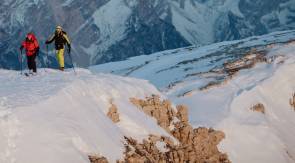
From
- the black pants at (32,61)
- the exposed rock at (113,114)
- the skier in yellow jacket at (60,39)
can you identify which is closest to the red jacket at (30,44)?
the black pants at (32,61)

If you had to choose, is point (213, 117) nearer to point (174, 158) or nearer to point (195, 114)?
point (195, 114)

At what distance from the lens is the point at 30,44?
109 feet

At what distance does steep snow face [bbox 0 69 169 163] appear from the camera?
70.3 feet

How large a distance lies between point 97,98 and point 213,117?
19147 mm

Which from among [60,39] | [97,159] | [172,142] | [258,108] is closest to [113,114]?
[172,142]

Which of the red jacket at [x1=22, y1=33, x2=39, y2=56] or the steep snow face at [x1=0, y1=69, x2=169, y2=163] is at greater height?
the red jacket at [x1=22, y1=33, x2=39, y2=56]

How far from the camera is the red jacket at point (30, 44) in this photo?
33062 mm

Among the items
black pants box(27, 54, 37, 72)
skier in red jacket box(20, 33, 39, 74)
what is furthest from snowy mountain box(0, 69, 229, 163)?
skier in red jacket box(20, 33, 39, 74)

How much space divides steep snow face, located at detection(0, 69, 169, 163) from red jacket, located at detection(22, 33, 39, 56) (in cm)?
122

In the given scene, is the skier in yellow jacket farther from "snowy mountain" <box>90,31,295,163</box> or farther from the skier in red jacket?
"snowy mountain" <box>90,31,295,163</box>

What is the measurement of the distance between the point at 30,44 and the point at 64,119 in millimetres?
9892

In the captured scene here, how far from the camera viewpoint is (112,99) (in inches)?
1209

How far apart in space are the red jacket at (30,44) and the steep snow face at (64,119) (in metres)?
1.22

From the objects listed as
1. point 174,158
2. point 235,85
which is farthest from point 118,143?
point 235,85
